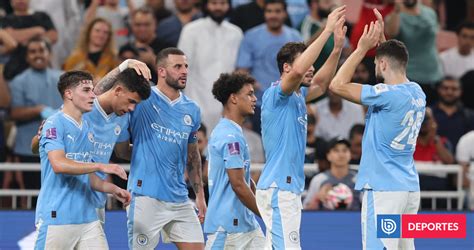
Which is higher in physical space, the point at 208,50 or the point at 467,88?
the point at 208,50

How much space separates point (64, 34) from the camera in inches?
650

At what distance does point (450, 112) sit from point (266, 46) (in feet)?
8.79

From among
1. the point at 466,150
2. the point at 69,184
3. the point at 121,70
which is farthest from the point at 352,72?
the point at 466,150

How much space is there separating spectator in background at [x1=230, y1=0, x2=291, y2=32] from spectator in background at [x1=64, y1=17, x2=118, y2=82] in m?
1.95

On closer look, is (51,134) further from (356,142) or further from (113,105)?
(356,142)

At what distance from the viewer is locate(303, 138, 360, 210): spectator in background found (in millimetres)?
13711

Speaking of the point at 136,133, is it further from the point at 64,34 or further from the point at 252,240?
the point at 64,34

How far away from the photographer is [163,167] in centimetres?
1030

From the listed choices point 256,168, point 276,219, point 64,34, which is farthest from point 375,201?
point 64,34

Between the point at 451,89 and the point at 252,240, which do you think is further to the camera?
the point at 451,89

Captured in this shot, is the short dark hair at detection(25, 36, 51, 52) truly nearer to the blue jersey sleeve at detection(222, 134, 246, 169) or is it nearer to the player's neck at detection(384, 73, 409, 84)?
the blue jersey sleeve at detection(222, 134, 246, 169)

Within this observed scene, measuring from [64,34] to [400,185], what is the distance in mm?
7986

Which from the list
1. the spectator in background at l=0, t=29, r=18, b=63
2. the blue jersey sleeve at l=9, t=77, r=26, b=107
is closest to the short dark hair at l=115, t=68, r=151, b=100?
the blue jersey sleeve at l=9, t=77, r=26, b=107

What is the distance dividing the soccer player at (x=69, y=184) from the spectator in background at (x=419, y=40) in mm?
7801
